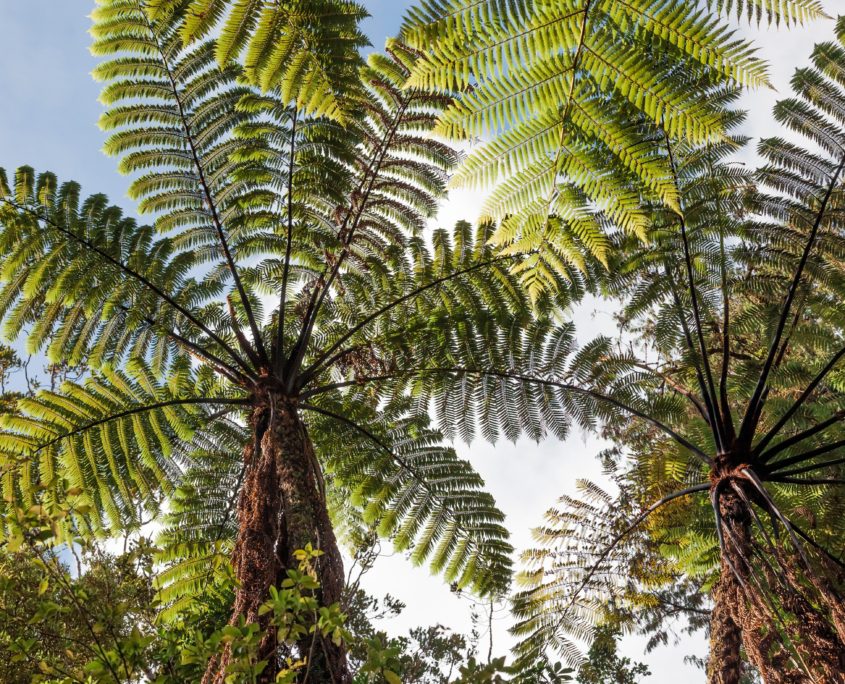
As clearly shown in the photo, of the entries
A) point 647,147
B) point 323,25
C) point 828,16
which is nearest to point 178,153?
point 323,25

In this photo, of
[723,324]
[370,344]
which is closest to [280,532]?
[370,344]

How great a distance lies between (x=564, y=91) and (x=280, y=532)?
6.41ft

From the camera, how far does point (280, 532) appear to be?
2.58 metres

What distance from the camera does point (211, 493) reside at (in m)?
3.93

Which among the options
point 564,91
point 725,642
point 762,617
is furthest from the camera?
point 725,642

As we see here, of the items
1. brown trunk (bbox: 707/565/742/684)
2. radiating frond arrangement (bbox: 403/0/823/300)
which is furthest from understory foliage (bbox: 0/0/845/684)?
radiating frond arrangement (bbox: 403/0/823/300)

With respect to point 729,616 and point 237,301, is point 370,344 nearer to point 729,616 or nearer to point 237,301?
point 237,301

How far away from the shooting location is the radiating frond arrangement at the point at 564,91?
1771mm

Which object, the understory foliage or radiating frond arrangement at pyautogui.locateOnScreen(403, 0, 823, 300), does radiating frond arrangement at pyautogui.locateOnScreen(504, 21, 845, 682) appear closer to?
the understory foliage

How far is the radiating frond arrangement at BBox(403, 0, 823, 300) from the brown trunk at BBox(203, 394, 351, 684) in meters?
1.34

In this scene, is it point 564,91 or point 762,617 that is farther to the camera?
point 762,617

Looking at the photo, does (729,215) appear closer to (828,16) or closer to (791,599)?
(791,599)

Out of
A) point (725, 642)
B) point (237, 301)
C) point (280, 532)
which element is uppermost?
point (237, 301)

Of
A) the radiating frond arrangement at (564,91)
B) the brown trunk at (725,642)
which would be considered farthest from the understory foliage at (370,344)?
the radiating frond arrangement at (564,91)
